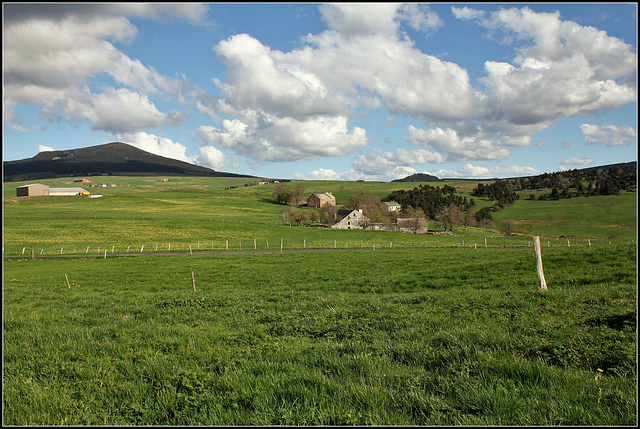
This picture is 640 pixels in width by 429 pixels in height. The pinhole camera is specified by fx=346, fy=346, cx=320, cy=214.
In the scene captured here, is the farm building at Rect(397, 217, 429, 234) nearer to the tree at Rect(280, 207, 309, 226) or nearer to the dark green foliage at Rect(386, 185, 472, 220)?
the tree at Rect(280, 207, 309, 226)

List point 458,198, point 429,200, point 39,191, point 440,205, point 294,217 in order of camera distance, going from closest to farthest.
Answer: point 294,217 < point 440,205 < point 458,198 < point 429,200 < point 39,191

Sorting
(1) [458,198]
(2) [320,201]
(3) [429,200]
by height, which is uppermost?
(1) [458,198]

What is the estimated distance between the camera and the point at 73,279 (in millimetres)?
26250

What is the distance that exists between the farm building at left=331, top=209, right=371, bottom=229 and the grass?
3737 inches

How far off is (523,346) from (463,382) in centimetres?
193

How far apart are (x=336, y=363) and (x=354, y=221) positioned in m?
103

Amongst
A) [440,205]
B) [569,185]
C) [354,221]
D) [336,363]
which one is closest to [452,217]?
[354,221]

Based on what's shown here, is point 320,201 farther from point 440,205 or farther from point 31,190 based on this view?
point 31,190

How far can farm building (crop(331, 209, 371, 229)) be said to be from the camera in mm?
106106

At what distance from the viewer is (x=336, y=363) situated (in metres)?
5.83

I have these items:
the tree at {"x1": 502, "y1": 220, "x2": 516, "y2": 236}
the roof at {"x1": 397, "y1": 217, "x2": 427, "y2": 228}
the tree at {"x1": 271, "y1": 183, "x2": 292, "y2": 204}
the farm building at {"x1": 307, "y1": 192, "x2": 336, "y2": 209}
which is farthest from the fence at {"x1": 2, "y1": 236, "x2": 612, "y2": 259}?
the farm building at {"x1": 307, "y1": 192, "x2": 336, "y2": 209}

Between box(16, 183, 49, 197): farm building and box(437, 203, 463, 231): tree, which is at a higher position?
box(16, 183, 49, 197): farm building

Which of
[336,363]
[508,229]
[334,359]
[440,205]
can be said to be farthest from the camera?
[440,205]

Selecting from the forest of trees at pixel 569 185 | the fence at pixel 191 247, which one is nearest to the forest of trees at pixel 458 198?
the forest of trees at pixel 569 185
